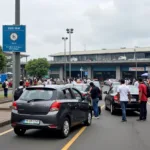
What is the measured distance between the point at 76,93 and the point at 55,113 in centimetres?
238

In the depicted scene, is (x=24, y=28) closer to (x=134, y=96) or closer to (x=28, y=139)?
(x=134, y=96)

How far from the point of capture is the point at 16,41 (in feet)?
59.7

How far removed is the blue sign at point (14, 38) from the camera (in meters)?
18.1

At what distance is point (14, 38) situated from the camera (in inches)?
717

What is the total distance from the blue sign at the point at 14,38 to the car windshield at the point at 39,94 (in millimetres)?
8082

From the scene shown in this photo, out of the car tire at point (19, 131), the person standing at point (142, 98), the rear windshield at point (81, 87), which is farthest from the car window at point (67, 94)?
the rear windshield at point (81, 87)

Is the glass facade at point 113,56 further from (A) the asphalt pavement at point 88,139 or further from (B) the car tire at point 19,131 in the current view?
(B) the car tire at point 19,131

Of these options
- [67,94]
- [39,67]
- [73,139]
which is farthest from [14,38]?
[39,67]

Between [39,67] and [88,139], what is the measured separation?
8806 centimetres

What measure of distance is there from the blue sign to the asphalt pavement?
662 centimetres

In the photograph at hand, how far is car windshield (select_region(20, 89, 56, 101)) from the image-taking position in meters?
10.2

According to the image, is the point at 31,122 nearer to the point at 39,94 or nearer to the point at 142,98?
the point at 39,94

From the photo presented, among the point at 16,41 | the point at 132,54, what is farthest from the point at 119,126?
the point at 132,54

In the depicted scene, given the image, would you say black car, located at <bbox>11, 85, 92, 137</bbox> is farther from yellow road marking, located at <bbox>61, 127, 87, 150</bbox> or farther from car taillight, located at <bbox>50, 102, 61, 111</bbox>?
yellow road marking, located at <bbox>61, 127, 87, 150</bbox>
